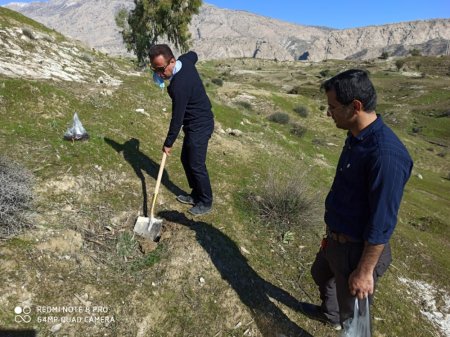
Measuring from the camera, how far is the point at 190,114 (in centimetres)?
582

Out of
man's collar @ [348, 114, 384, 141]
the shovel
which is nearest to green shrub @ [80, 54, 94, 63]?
the shovel

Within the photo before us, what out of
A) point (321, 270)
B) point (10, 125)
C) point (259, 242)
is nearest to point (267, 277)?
point (259, 242)

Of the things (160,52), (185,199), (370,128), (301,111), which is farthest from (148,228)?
(301,111)

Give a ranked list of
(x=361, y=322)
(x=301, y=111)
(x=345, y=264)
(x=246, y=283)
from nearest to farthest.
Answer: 1. (x=361, y=322)
2. (x=345, y=264)
3. (x=246, y=283)
4. (x=301, y=111)

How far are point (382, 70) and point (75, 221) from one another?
8717 cm

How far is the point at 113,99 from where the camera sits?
A: 1009 cm

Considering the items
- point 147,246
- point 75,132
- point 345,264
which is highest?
point 345,264

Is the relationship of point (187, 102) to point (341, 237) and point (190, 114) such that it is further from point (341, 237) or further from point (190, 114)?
point (341, 237)

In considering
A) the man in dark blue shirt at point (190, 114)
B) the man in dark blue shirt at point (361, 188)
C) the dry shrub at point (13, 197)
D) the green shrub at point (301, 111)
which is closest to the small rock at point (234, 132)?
the man in dark blue shirt at point (190, 114)

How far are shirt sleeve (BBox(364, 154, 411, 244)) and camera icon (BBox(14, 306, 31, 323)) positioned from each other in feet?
11.8

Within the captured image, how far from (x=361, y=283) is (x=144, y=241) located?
323 cm

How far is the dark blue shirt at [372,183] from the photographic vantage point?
9.05 feet

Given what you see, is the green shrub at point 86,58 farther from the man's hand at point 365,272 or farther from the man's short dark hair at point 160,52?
the man's hand at point 365,272

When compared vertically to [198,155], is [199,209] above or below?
below
